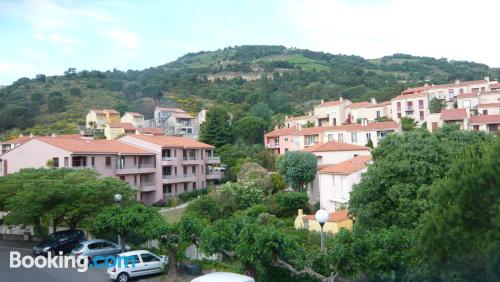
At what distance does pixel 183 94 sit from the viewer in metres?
141

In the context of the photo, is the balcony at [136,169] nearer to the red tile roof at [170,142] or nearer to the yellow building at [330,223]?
the red tile roof at [170,142]

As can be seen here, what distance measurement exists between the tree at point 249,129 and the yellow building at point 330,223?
44.3m

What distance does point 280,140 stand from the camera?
72.2 meters

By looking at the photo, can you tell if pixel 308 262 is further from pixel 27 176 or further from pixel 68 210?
pixel 27 176

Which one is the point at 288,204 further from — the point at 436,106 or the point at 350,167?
the point at 436,106

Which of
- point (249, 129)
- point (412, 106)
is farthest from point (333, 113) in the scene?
point (249, 129)

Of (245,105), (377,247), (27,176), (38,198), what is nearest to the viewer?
(377,247)

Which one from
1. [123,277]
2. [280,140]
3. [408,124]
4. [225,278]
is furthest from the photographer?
[280,140]

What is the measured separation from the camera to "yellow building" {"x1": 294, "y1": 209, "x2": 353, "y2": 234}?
100ft

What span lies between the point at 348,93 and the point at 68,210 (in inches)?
3972

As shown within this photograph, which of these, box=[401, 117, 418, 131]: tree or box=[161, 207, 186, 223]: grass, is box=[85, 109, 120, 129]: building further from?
box=[401, 117, 418, 131]: tree

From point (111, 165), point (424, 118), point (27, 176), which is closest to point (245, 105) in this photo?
point (424, 118)

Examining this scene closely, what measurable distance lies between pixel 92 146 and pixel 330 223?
26048 mm

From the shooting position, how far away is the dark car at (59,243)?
25.0 metres
